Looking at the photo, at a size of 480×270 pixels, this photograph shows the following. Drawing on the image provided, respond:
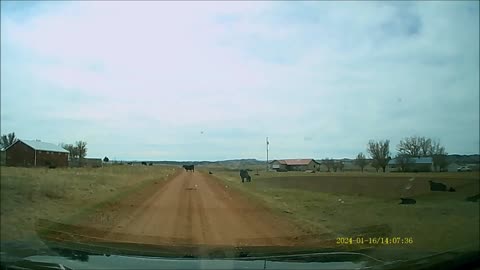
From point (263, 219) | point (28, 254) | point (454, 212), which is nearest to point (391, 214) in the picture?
point (454, 212)

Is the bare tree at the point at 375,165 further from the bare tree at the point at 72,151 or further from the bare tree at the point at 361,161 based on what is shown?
the bare tree at the point at 72,151

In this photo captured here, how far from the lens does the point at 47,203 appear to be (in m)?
15.0

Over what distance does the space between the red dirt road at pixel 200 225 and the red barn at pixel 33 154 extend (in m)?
2.48

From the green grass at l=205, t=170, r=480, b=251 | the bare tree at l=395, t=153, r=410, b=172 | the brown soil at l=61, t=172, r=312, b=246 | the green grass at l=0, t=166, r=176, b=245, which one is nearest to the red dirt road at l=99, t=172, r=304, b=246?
the brown soil at l=61, t=172, r=312, b=246

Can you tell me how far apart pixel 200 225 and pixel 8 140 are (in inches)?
274

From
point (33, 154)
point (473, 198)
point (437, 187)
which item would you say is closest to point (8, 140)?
point (33, 154)

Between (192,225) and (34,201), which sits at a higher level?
(34,201)

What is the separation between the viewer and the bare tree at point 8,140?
973 centimetres

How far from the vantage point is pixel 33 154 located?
39.2 feet

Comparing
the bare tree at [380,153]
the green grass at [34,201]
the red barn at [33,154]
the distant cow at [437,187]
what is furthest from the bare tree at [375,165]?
the red barn at [33,154]

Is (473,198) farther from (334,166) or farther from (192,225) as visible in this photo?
(334,166)

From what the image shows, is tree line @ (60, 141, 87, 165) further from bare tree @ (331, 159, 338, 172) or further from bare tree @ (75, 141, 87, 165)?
bare tree @ (331, 159, 338, 172)

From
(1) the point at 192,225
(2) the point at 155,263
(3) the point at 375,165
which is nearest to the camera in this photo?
(2) the point at 155,263

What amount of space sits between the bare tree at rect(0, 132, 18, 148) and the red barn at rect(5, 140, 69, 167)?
72mm
